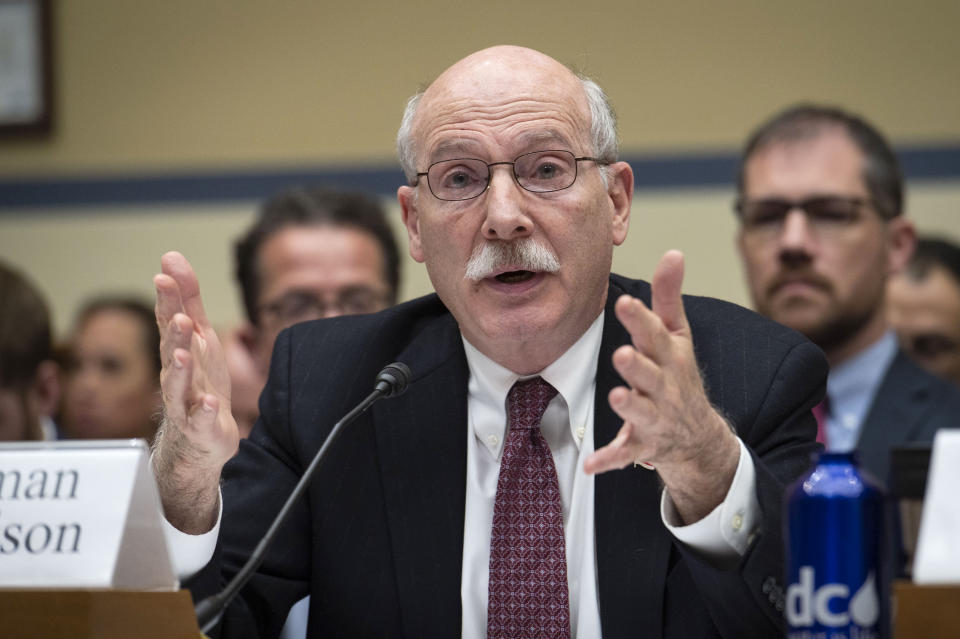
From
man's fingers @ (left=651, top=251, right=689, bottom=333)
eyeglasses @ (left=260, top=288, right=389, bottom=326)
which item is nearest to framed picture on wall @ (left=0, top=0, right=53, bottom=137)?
eyeglasses @ (left=260, top=288, right=389, bottom=326)

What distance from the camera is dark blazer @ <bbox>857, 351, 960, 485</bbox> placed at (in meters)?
3.25

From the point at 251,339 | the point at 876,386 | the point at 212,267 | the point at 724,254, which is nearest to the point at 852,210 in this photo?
the point at 876,386

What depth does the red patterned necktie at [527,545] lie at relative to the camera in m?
1.80

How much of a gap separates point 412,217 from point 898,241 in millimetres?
1827

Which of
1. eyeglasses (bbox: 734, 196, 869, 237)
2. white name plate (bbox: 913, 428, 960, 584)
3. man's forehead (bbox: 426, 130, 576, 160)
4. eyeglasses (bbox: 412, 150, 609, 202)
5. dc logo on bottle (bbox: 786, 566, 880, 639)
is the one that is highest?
man's forehead (bbox: 426, 130, 576, 160)

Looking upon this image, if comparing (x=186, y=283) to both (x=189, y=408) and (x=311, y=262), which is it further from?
(x=311, y=262)

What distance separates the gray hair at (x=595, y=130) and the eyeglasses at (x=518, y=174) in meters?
0.05

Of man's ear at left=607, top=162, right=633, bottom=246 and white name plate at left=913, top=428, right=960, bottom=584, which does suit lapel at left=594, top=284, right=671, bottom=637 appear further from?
white name plate at left=913, top=428, right=960, bottom=584

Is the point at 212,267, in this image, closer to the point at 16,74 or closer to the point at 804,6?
the point at 16,74

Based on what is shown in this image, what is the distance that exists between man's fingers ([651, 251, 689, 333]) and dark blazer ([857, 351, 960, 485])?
72.9 inches

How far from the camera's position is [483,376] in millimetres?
2043

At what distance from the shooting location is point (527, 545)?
184 cm

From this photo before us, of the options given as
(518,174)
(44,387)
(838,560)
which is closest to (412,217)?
(518,174)

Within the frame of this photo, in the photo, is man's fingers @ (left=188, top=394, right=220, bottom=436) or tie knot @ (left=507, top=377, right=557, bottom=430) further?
tie knot @ (left=507, top=377, right=557, bottom=430)
